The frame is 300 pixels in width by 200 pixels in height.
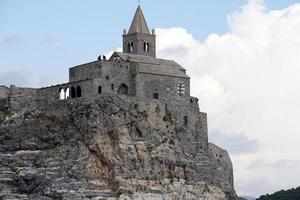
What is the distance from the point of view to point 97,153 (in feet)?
367

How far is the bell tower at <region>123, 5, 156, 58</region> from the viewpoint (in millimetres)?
127000

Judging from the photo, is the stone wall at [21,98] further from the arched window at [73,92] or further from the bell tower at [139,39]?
the bell tower at [139,39]

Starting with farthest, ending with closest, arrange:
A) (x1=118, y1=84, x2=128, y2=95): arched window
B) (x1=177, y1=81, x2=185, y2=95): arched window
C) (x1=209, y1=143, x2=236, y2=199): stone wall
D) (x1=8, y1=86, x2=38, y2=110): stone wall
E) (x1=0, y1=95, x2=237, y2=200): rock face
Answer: (x1=209, y1=143, x2=236, y2=199): stone wall, (x1=177, y1=81, x2=185, y2=95): arched window, (x1=8, y1=86, x2=38, y2=110): stone wall, (x1=118, y1=84, x2=128, y2=95): arched window, (x1=0, y1=95, x2=237, y2=200): rock face

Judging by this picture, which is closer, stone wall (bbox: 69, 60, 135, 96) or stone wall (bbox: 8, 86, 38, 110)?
stone wall (bbox: 69, 60, 135, 96)

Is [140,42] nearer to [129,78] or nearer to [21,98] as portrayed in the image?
[129,78]

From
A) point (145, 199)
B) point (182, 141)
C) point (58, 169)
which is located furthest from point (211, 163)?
point (58, 169)

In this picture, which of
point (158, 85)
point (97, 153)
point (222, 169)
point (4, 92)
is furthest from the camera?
point (222, 169)

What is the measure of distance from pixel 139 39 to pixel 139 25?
7.17 feet

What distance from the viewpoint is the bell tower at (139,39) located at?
12700 cm

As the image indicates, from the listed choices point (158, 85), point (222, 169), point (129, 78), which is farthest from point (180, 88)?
point (222, 169)

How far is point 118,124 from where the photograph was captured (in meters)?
113

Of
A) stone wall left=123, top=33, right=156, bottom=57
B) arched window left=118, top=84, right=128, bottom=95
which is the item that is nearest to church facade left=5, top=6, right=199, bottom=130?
arched window left=118, top=84, right=128, bottom=95

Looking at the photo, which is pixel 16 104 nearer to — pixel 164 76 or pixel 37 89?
pixel 37 89

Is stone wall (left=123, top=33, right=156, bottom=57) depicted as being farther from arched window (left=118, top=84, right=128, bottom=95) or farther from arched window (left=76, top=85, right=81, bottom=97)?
arched window (left=76, top=85, right=81, bottom=97)
